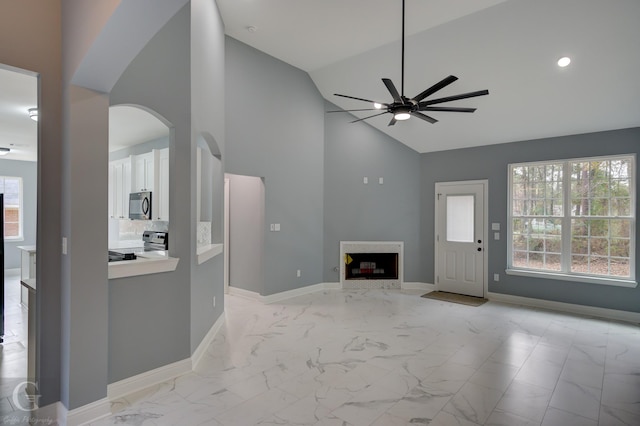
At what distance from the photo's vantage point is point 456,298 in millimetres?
5793

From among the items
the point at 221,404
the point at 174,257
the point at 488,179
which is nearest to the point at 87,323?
the point at 174,257

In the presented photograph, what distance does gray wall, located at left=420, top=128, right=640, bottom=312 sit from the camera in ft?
15.5

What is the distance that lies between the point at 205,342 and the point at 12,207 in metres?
7.84

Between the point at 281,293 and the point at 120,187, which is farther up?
the point at 120,187

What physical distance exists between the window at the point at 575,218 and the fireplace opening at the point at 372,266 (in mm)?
2089

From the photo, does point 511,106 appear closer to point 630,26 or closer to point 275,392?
point 630,26

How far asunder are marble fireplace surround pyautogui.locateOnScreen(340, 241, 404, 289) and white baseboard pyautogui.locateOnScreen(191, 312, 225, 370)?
2681 mm

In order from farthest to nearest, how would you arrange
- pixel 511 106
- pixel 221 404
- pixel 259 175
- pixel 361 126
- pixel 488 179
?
→ pixel 361 126 < pixel 488 179 < pixel 259 175 < pixel 511 106 < pixel 221 404

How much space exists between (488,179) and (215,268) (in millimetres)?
4830

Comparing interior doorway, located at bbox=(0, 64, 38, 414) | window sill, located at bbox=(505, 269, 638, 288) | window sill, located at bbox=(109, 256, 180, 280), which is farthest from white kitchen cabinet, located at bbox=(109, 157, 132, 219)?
window sill, located at bbox=(505, 269, 638, 288)

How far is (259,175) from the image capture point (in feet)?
17.3

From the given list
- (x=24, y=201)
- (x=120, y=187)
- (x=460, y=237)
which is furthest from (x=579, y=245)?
(x=24, y=201)

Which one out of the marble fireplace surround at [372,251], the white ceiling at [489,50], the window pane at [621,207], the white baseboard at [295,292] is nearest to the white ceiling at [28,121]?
the white ceiling at [489,50]

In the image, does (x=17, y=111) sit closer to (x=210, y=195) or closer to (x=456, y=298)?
(x=210, y=195)
